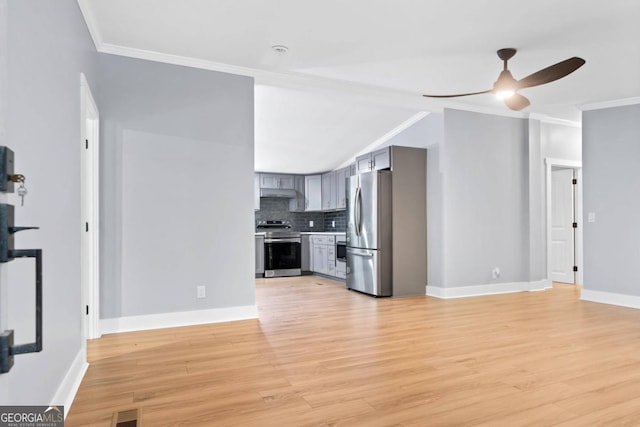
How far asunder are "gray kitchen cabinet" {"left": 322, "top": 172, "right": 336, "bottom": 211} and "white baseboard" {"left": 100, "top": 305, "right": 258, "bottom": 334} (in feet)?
14.6

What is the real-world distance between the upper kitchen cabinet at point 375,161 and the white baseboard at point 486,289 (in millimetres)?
1852

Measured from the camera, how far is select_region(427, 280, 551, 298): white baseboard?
5281 millimetres

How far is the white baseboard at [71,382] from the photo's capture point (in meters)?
2.03

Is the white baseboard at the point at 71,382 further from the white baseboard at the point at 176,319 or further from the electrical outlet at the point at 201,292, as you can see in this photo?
the electrical outlet at the point at 201,292

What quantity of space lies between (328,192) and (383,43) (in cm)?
500

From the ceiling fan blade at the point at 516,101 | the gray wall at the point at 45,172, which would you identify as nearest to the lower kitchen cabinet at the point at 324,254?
the ceiling fan blade at the point at 516,101

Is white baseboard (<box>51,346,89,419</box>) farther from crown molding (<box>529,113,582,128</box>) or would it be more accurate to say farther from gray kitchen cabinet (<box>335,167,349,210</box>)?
crown molding (<box>529,113,582,128</box>)

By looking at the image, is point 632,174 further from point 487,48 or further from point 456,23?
point 456,23

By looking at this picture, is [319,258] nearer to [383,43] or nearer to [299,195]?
[299,195]

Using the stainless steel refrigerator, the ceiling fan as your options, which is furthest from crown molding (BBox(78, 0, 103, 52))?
the stainless steel refrigerator

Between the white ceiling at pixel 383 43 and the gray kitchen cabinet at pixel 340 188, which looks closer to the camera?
the white ceiling at pixel 383 43

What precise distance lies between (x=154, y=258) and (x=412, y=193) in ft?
→ 11.5

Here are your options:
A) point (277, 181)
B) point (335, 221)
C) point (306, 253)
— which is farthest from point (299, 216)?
point (306, 253)

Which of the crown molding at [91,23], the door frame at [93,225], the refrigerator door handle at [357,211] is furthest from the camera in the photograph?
the refrigerator door handle at [357,211]
